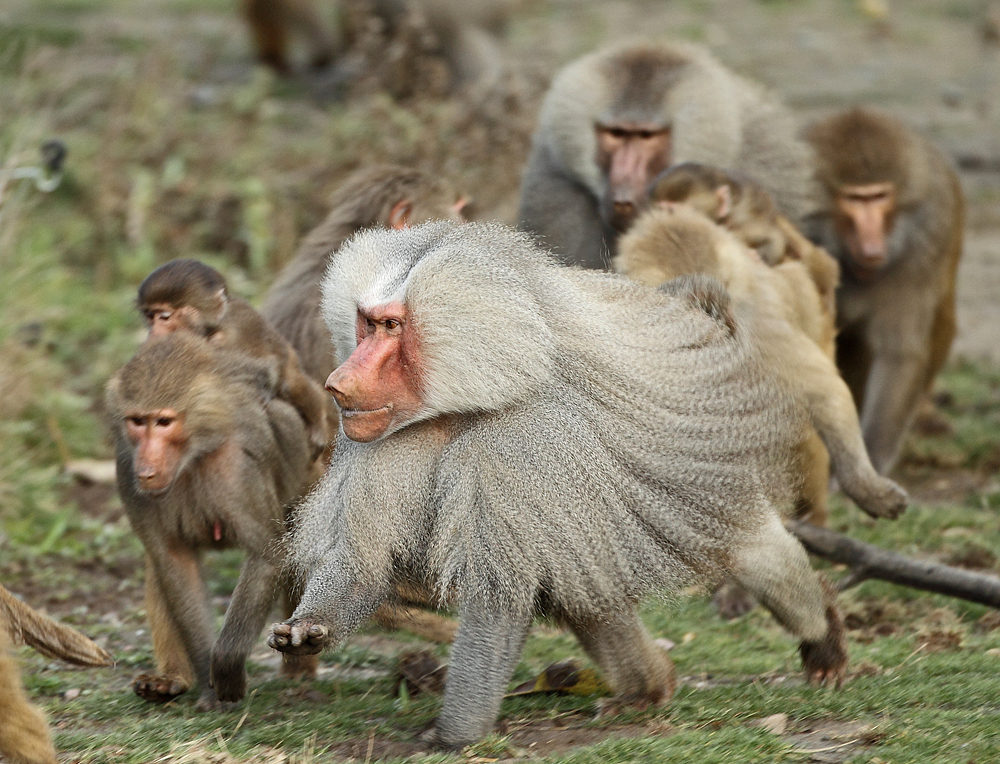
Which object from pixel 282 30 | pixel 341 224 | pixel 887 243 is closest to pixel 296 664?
pixel 341 224

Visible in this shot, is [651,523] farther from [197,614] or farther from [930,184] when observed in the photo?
[930,184]

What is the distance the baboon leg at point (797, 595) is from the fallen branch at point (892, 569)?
575 mm

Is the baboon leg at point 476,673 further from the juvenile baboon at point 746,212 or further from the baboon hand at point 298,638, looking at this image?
the juvenile baboon at point 746,212

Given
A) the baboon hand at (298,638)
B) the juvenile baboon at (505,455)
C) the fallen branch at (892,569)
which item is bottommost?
the fallen branch at (892,569)

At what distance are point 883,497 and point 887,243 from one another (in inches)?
75.0

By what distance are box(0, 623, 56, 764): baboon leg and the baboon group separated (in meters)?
0.01

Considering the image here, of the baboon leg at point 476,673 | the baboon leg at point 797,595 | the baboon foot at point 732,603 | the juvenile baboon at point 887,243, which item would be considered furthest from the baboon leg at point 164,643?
the juvenile baboon at point 887,243

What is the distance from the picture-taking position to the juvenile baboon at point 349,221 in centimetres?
492

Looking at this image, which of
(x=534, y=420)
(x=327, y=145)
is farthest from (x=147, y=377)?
(x=327, y=145)

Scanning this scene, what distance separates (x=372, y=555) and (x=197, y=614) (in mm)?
714

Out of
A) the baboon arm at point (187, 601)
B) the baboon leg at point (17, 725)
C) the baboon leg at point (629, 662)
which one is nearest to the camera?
the baboon leg at point (17, 725)

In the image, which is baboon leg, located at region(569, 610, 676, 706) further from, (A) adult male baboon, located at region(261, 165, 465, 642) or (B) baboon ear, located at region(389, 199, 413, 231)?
(B) baboon ear, located at region(389, 199, 413, 231)

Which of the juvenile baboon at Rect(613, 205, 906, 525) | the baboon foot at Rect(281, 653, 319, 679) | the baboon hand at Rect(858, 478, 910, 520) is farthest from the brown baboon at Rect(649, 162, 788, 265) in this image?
the baboon foot at Rect(281, 653, 319, 679)

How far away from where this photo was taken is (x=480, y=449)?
338 cm
